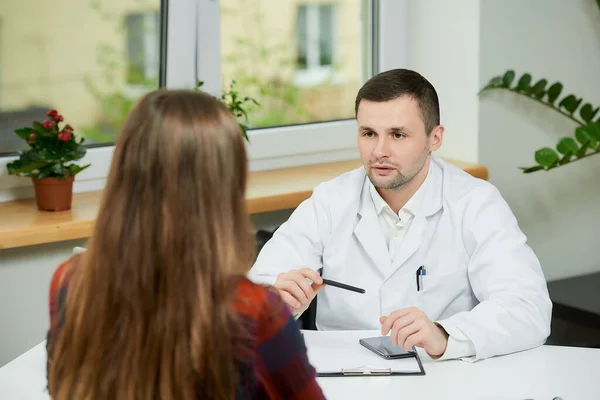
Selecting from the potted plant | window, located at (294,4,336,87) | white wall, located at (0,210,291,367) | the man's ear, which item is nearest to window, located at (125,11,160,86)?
the potted plant

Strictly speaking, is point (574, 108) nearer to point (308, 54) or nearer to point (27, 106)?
point (308, 54)

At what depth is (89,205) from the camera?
2572 millimetres

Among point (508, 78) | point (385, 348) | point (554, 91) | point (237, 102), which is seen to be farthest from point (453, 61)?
point (385, 348)

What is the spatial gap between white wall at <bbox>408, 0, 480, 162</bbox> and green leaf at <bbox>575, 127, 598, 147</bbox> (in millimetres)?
374

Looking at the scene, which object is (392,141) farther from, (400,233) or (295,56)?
(295,56)

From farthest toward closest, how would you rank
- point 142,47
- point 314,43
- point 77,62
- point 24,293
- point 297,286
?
point 314,43 → point 142,47 → point 77,62 → point 24,293 → point 297,286

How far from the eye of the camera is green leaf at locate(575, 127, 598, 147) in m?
2.72

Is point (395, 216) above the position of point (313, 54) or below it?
below

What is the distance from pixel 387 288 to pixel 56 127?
108 cm

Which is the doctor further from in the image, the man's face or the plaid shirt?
the plaid shirt

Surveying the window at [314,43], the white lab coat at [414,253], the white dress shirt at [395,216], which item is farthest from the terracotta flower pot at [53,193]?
the window at [314,43]

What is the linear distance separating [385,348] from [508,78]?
1.51 meters

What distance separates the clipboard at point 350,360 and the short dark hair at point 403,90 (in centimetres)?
62

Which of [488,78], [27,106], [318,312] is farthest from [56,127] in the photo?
[488,78]
